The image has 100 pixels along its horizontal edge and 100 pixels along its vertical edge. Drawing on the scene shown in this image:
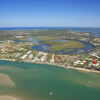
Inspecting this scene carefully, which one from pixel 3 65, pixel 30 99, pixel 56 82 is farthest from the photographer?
pixel 3 65

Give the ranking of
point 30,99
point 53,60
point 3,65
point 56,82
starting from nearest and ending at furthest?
point 30,99 → point 56,82 → point 3,65 → point 53,60

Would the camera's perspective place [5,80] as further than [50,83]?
Yes

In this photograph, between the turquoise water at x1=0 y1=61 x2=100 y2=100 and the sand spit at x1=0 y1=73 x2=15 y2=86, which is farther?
the sand spit at x1=0 y1=73 x2=15 y2=86

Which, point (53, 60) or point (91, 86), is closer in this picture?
point (91, 86)

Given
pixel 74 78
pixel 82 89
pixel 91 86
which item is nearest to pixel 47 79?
pixel 74 78

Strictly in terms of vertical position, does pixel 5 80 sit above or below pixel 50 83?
above

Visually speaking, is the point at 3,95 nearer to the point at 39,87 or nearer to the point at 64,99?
the point at 39,87

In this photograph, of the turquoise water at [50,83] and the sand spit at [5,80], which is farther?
the sand spit at [5,80]

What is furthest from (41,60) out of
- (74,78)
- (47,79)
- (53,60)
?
(74,78)
